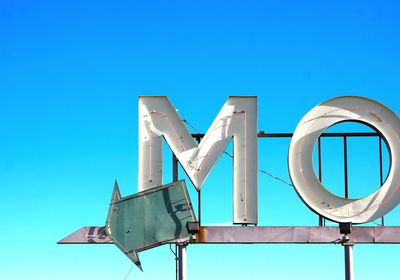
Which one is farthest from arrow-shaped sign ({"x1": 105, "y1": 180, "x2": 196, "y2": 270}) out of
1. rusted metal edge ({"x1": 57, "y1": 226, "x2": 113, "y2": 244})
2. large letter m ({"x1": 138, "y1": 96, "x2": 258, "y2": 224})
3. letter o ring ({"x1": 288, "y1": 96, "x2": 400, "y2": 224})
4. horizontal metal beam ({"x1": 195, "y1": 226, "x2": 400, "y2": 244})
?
letter o ring ({"x1": 288, "y1": 96, "x2": 400, "y2": 224})

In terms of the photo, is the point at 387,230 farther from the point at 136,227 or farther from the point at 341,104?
the point at 136,227

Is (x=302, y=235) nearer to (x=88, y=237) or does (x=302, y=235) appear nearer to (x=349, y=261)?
(x=349, y=261)

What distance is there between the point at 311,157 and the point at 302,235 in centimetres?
186

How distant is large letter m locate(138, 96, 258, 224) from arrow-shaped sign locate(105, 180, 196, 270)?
0.35 metres

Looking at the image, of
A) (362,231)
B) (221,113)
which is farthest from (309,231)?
(221,113)

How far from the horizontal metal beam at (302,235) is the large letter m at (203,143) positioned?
567 mm

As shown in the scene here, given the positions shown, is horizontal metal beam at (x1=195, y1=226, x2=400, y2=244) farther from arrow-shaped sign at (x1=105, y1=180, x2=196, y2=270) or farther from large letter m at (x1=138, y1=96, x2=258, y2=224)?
arrow-shaped sign at (x1=105, y1=180, x2=196, y2=270)

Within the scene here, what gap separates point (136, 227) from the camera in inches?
1463

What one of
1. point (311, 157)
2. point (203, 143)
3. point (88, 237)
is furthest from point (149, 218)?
point (311, 157)

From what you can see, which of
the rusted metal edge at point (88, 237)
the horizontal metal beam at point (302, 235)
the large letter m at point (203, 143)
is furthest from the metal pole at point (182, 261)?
the rusted metal edge at point (88, 237)

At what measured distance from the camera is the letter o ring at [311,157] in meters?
37.2

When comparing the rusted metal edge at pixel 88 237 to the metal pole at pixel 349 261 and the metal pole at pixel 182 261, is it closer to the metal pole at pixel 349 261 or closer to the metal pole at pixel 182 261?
the metal pole at pixel 182 261

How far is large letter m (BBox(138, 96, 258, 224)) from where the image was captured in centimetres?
3733

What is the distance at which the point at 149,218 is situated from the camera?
37.2m
